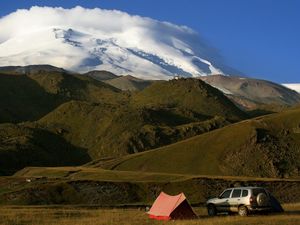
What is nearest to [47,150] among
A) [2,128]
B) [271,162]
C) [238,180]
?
[2,128]

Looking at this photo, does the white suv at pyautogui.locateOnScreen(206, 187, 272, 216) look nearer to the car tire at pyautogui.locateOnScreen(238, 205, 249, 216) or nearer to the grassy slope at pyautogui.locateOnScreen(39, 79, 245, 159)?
the car tire at pyautogui.locateOnScreen(238, 205, 249, 216)

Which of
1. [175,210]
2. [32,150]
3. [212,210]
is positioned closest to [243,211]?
[212,210]

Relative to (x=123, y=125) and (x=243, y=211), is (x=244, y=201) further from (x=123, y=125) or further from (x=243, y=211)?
(x=123, y=125)

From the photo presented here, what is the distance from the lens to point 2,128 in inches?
6422

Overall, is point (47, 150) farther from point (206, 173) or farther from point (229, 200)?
point (229, 200)

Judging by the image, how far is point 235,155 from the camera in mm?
103312

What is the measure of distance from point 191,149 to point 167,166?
7.85m

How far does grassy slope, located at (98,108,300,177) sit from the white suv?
62.7m

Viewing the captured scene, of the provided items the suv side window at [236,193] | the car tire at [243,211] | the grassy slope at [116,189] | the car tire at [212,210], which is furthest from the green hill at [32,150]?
the car tire at [243,211]

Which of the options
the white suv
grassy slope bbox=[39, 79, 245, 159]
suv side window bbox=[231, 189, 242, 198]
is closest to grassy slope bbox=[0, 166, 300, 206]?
the white suv

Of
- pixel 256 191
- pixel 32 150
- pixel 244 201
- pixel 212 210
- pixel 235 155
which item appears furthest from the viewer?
pixel 32 150

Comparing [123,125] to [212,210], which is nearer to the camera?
[212,210]

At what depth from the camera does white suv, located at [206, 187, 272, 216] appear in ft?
104

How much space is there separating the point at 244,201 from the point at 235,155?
72.0 metres
